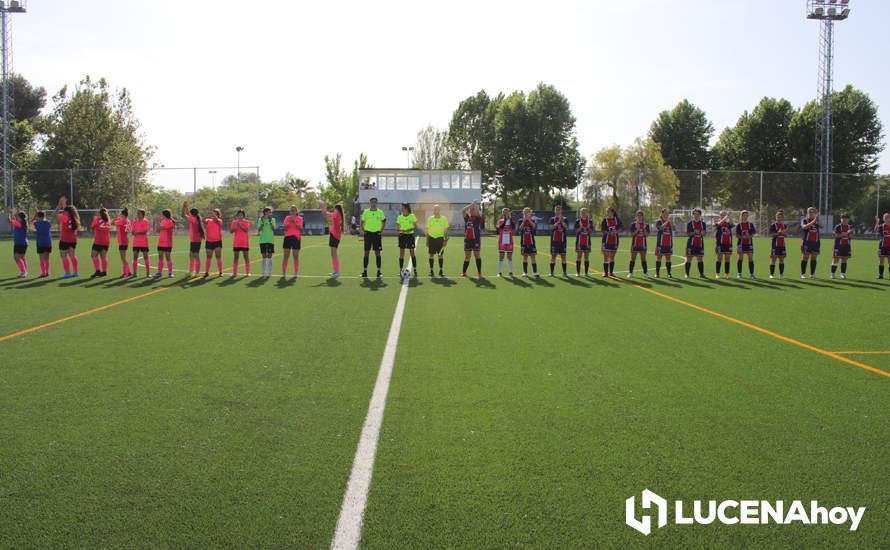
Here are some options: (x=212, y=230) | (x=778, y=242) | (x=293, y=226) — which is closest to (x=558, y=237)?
(x=778, y=242)

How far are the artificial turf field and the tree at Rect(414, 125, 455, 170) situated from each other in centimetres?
7906

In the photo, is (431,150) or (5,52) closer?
(5,52)

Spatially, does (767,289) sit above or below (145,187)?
below

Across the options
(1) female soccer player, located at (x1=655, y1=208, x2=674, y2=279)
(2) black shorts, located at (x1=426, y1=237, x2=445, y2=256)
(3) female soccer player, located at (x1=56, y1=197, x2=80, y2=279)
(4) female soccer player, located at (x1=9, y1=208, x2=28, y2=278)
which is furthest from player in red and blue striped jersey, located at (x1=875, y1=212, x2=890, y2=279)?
(4) female soccer player, located at (x1=9, y1=208, x2=28, y2=278)

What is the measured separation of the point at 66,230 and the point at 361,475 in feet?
49.3

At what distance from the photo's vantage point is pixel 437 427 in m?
4.74

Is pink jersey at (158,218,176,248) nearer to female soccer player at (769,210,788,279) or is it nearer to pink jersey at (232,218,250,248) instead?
pink jersey at (232,218,250,248)

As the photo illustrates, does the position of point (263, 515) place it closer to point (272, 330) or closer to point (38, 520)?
point (38, 520)

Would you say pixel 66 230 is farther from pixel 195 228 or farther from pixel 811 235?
pixel 811 235

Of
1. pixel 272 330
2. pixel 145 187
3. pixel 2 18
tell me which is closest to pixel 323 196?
pixel 145 187

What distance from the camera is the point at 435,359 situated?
278 inches

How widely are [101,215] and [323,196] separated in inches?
2854

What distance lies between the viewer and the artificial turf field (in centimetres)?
332

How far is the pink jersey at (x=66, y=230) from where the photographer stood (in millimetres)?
15836
